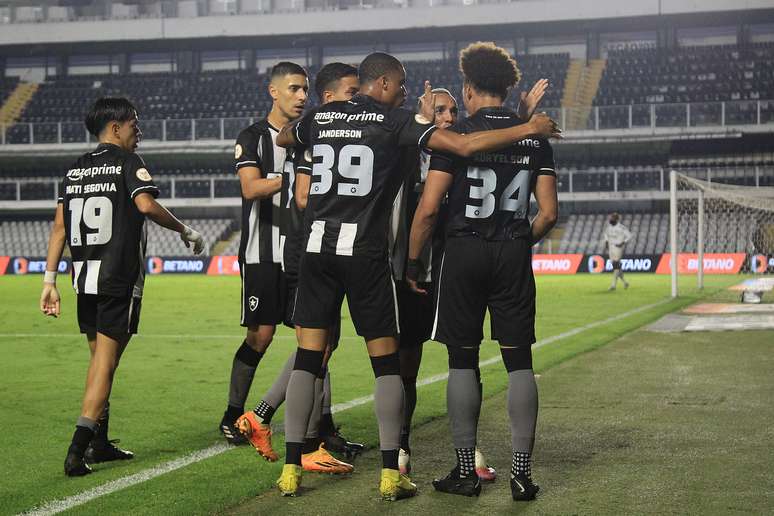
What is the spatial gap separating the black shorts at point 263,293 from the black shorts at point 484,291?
142 cm

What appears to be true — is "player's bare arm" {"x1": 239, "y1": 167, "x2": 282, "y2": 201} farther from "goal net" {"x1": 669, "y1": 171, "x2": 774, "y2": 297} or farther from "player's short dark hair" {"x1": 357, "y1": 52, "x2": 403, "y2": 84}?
"goal net" {"x1": 669, "y1": 171, "x2": 774, "y2": 297}

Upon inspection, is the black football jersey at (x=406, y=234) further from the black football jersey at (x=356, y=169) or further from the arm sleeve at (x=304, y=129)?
the arm sleeve at (x=304, y=129)

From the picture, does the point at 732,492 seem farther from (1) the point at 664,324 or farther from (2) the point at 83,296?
(1) the point at 664,324

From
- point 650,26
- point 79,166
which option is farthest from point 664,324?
point 650,26

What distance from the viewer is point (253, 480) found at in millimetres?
4910

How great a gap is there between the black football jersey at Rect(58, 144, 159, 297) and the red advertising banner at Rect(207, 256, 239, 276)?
31820 mm

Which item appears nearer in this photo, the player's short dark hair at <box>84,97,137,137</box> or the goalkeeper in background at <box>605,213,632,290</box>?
the player's short dark hair at <box>84,97,137,137</box>

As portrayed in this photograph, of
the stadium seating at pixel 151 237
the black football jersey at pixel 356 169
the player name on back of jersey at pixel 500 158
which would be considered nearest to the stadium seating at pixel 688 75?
the stadium seating at pixel 151 237

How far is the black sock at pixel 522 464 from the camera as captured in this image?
4.60 m

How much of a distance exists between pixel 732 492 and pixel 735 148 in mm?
38158

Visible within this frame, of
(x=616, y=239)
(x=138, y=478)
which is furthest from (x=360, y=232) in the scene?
(x=616, y=239)

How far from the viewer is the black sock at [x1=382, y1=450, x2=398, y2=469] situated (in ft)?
15.0

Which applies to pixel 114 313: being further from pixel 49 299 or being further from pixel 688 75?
pixel 688 75

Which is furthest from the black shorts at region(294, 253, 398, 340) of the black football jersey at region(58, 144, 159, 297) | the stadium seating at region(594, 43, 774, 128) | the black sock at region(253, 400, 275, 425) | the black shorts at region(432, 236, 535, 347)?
the stadium seating at region(594, 43, 774, 128)
